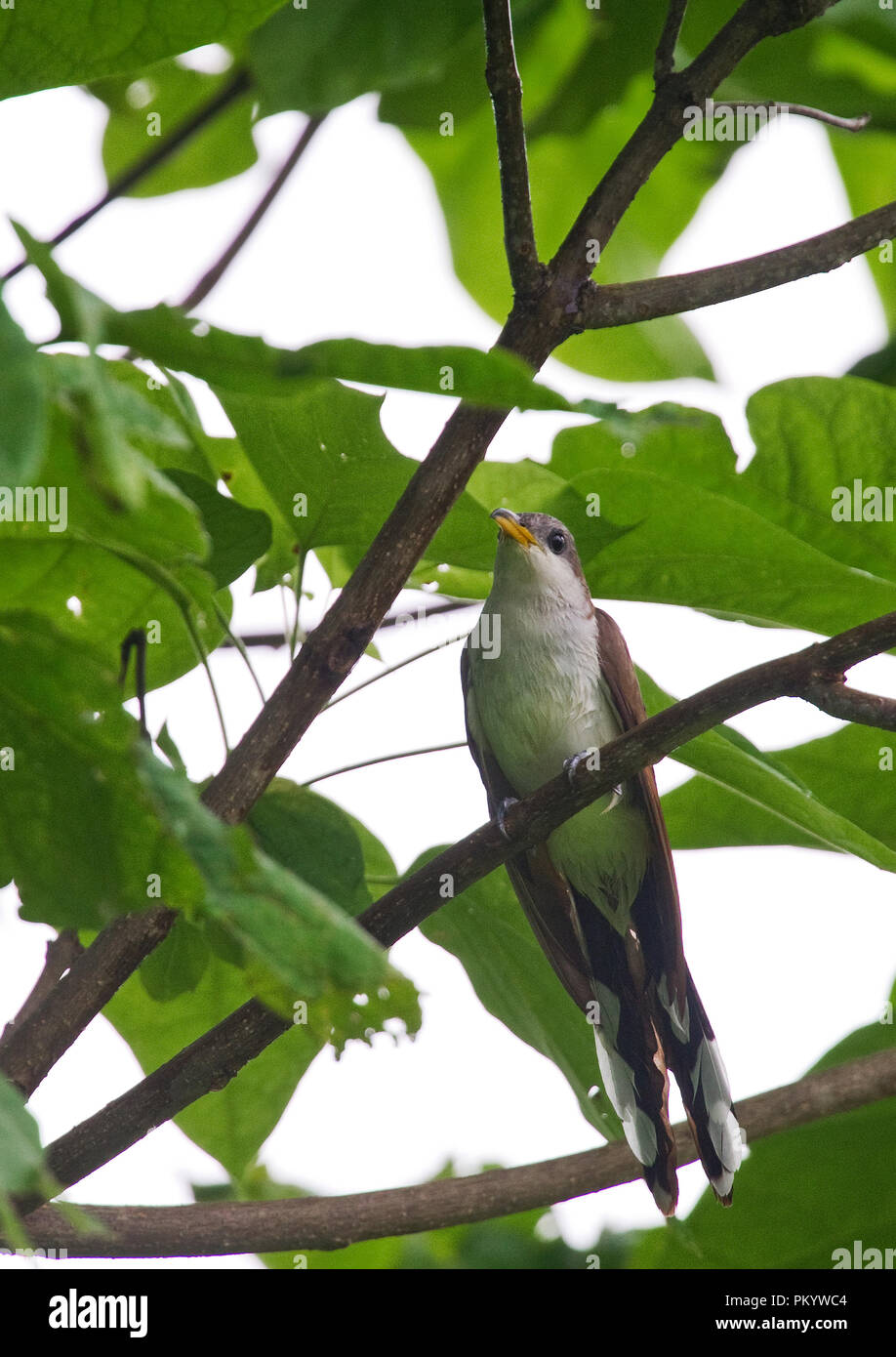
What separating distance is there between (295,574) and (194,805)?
1703mm

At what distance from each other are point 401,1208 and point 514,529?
1.84 metres

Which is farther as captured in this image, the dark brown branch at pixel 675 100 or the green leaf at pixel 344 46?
the green leaf at pixel 344 46

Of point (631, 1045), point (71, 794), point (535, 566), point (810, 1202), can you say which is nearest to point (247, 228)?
point (535, 566)

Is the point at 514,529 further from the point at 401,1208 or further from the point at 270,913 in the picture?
the point at 270,913

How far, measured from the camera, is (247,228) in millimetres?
3525

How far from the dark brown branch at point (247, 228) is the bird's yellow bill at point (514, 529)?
102 centimetres

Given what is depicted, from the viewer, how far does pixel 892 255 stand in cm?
399

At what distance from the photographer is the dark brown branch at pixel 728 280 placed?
196 centimetres

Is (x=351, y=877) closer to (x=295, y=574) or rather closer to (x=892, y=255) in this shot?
(x=295, y=574)

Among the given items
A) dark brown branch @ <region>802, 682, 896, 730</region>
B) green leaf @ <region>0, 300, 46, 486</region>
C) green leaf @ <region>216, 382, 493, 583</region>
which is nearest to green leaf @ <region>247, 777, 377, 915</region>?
green leaf @ <region>216, 382, 493, 583</region>

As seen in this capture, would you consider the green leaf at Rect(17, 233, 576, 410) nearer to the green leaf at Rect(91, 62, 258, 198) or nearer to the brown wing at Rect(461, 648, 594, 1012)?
the brown wing at Rect(461, 648, 594, 1012)

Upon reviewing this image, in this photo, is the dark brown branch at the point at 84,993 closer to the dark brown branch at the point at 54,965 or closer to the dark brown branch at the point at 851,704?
the dark brown branch at the point at 54,965

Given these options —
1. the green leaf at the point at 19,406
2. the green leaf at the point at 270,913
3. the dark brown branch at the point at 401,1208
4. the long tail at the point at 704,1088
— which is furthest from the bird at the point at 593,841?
the green leaf at the point at 19,406

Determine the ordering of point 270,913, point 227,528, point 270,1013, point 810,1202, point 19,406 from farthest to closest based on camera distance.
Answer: point 810,1202, point 227,528, point 270,1013, point 270,913, point 19,406
